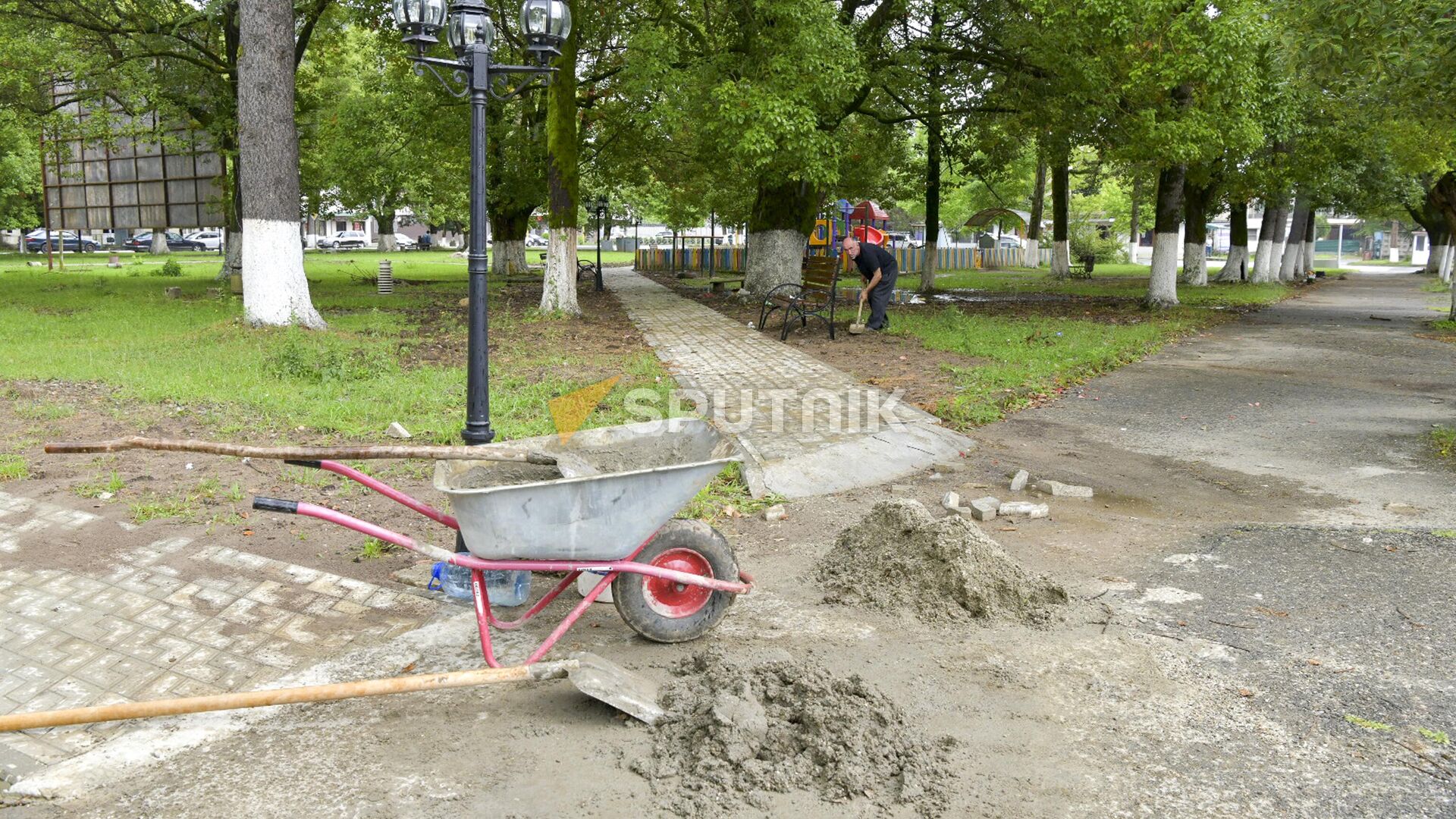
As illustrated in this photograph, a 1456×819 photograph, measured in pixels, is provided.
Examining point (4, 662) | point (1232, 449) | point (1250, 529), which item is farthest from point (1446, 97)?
point (4, 662)

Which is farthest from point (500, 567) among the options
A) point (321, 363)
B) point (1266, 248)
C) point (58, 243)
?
point (58, 243)

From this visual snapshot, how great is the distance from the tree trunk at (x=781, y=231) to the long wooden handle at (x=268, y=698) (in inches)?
649

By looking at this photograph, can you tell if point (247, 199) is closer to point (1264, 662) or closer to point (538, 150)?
point (538, 150)

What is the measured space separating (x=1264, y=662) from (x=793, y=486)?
3.29m

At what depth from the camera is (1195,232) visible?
28.0m

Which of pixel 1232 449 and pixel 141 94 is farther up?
pixel 141 94

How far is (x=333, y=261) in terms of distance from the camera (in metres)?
41.4

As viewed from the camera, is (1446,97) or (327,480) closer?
(327,480)

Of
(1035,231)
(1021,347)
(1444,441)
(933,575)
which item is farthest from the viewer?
(1035,231)

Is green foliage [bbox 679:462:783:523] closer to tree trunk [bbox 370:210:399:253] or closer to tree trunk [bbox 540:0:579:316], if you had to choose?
tree trunk [bbox 540:0:579:316]

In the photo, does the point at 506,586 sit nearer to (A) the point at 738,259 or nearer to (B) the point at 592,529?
(B) the point at 592,529

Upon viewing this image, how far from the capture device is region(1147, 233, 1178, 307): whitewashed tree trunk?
2006 cm

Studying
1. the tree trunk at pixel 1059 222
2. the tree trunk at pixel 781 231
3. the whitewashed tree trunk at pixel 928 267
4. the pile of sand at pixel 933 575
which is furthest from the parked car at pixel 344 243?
the pile of sand at pixel 933 575

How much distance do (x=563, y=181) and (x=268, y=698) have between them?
46.3ft
